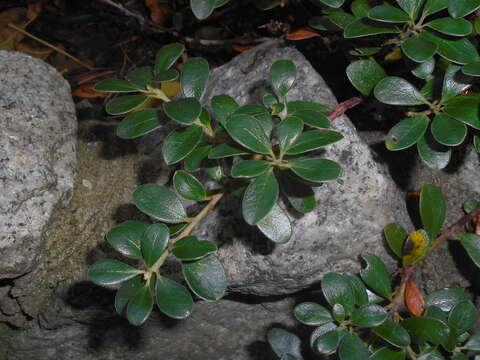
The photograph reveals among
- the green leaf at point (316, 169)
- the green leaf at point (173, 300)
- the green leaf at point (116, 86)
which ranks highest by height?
the green leaf at point (316, 169)

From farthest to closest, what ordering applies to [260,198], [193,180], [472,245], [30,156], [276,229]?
[30,156] < [472,245] < [193,180] < [276,229] < [260,198]

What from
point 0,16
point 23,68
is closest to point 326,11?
point 23,68

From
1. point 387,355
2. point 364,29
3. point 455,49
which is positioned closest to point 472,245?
point 387,355

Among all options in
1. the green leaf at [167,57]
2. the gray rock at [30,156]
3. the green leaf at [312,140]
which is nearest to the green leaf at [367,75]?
the green leaf at [312,140]

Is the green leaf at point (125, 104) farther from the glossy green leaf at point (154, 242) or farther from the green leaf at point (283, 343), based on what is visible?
the green leaf at point (283, 343)

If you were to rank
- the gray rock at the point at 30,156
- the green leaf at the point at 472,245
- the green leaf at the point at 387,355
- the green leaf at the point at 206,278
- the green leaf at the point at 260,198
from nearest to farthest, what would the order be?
the green leaf at the point at 260,198
the green leaf at the point at 206,278
the green leaf at the point at 387,355
the green leaf at the point at 472,245
the gray rock at the point at 30,156

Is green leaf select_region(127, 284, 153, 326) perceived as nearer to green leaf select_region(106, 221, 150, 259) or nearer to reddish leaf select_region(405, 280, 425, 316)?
green leaf select_region(106, 221, 150, 259)

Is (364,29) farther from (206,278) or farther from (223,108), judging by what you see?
(206,278)

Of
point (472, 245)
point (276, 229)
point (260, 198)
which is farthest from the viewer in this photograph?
point (472, 245)
